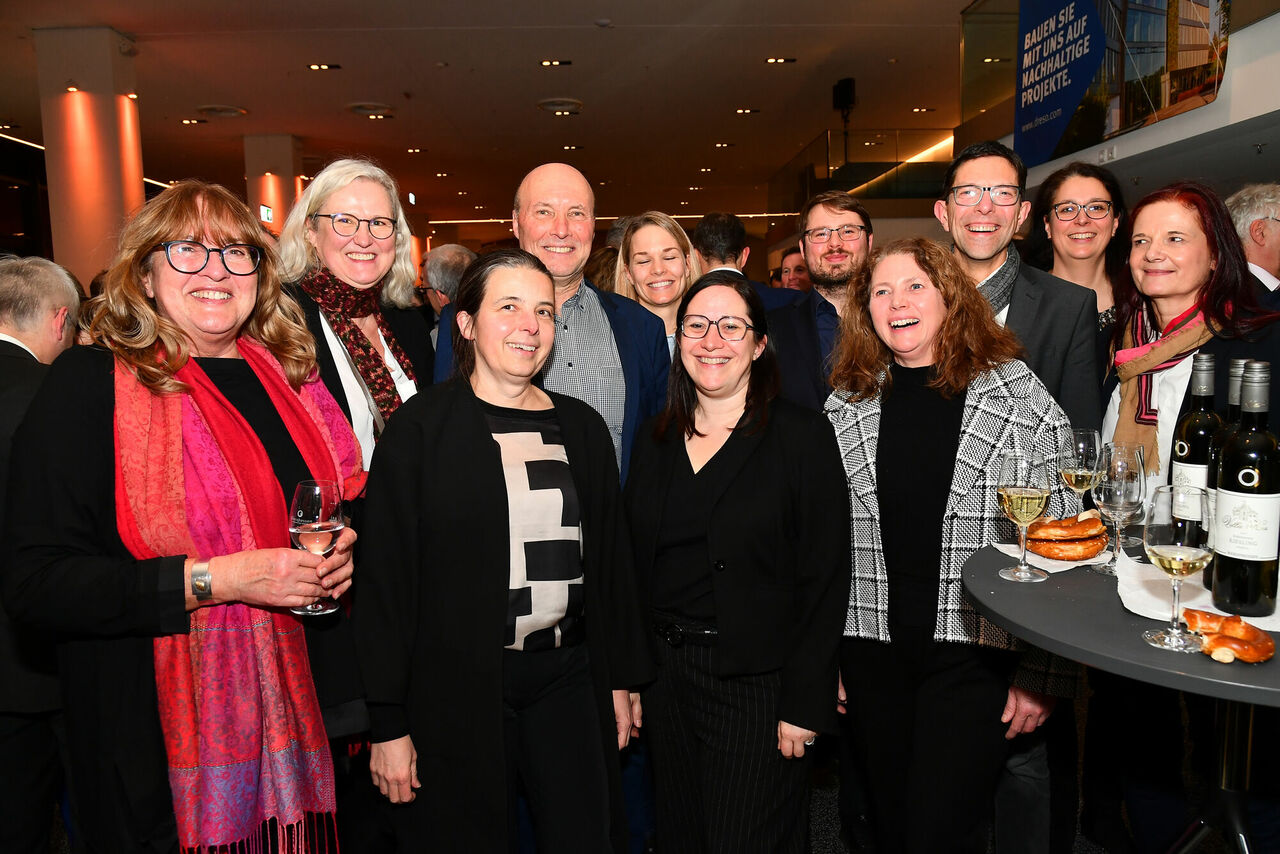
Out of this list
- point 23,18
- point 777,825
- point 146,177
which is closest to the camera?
point 777,825

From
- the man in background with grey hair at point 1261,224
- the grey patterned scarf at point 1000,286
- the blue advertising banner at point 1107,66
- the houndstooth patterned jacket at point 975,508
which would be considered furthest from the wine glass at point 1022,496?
the blue advertising banner at point 1107,66

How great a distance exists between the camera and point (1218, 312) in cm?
242

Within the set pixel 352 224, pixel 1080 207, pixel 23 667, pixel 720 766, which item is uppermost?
pixel 1080 207

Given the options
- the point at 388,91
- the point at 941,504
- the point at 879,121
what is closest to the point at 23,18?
the point at 388,91

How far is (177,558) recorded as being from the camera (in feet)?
5.63

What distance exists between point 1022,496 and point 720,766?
3.35ft

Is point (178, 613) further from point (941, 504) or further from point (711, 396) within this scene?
point (941, 504)

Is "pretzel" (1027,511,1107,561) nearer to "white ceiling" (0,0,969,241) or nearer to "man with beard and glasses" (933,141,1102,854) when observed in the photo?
"man with beard and glasses" (933,141,1102,854)

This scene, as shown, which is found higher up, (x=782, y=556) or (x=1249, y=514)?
(x=1249, y=514)

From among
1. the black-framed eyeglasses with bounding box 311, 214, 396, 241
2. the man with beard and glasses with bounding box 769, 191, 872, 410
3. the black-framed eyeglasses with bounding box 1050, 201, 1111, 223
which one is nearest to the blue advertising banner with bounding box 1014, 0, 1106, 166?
the black-framed eyeglasses with bounding box 1050, 201, 1111, 223

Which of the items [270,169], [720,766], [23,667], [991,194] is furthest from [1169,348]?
[270,169]

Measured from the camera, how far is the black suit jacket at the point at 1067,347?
272 centimetres

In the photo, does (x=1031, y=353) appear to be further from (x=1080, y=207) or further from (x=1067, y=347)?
(x=1080, y=207)

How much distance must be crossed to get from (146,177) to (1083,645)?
2122 centimetres
